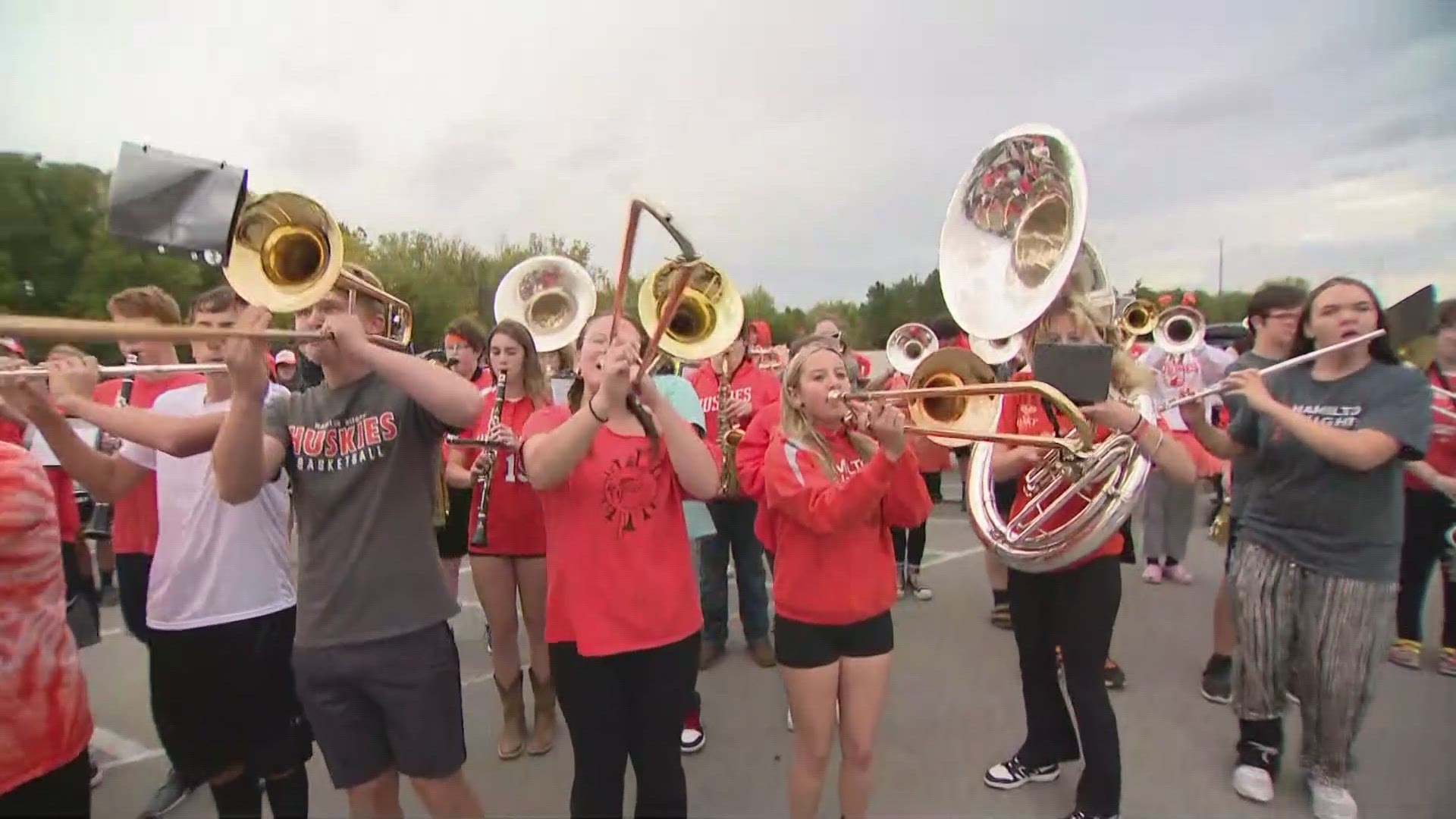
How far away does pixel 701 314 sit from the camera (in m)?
3.36

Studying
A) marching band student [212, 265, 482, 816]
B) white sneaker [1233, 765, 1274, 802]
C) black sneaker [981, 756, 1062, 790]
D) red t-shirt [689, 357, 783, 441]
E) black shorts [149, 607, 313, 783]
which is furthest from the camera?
red t-shirt [689, 357, 783, 441]

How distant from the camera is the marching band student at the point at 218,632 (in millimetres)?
2549

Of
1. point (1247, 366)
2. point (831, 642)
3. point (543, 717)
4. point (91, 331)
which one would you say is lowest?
point (543, 717)

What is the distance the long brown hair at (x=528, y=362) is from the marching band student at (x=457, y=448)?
35cm

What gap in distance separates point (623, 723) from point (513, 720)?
64.2 inches

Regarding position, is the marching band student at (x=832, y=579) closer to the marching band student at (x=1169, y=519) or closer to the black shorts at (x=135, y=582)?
the black shorts at (x=135, y=582)

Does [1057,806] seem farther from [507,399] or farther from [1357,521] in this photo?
[507,399]

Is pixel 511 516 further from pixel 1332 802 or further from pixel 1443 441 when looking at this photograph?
pixel 1443 441

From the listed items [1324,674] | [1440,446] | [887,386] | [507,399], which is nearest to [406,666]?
[507,399]

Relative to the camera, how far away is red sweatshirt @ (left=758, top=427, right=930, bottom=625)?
248 cm

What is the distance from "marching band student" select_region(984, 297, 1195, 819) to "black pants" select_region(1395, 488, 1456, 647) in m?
2.97

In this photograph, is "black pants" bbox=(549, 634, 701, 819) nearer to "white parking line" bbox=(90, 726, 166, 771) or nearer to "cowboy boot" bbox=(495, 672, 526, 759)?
"cowboy boot" bbox=(495, 672, 526, 759)

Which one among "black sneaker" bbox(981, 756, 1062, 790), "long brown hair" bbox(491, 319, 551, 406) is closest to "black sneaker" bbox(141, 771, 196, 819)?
"long brown hair" bbox(491, 319, 551, 406)

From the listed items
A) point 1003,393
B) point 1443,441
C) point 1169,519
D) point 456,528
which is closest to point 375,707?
point 456,528
